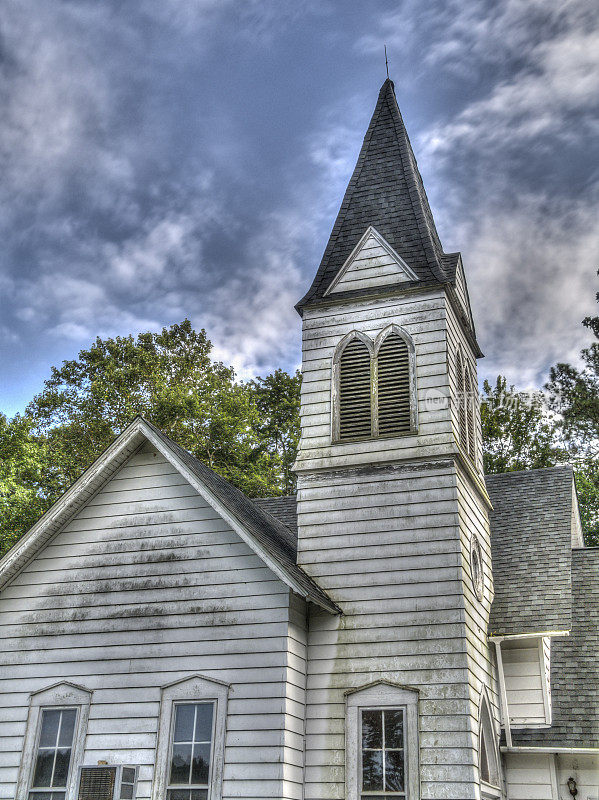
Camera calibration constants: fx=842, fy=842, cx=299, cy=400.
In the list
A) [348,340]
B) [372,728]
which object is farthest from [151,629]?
[348,340]

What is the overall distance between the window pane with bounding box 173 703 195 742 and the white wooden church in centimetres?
3

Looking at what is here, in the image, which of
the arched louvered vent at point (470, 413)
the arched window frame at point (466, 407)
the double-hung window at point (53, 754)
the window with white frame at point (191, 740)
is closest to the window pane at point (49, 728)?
the double-hung window at point (53, 754)

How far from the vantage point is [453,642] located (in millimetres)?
12945

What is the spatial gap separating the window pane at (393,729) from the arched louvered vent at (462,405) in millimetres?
5108

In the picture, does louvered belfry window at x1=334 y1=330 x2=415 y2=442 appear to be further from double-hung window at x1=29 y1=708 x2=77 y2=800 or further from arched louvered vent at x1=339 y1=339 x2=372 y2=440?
double-hung window at x1=29 y1=708 x2=77 y2=800

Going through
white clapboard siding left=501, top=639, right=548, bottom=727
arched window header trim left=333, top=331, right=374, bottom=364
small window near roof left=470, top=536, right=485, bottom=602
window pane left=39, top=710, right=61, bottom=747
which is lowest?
window pane left=39, top=710, right=61, bottom=747

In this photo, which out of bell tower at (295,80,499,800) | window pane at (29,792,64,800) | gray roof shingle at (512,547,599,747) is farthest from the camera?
gray roof shingle at (512,547,599,747)

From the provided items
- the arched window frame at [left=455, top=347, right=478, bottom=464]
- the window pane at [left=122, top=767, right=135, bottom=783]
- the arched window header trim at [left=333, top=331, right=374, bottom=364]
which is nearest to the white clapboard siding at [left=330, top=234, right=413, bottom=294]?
the arched window header trim at [left=333, top=331, right=374, bottom=364]

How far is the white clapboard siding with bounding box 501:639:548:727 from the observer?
15.3 meters

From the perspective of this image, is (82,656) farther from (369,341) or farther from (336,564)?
(369,341)

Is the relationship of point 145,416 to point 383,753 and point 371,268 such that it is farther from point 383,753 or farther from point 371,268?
point 383,753

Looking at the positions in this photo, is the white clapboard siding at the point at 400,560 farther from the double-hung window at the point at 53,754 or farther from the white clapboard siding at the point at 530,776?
the double-hung window at the point at 53,754

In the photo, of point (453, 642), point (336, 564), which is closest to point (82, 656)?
point (336, 564)

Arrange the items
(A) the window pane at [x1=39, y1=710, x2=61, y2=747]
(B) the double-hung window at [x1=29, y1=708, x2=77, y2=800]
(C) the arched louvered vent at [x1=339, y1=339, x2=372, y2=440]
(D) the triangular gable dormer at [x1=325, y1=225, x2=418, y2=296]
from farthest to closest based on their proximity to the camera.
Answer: (D) the triangular gable dormer at [x1=325, y1=225, x2=418, y2=296] → (C) the arched louvered vent at [x1=339, y1=339, x2=372, y2=440] → (A) the window pane at [x1=39, y1=710, x2=61, y2=747] → (B) the double-hung window at [x1=29, y1=708, x2=77, y2=800]
